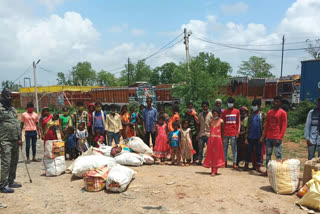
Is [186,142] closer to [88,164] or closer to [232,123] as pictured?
[232,123]

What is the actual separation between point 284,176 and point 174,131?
106 inches

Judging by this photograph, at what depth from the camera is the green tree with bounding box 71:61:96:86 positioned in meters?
65.8

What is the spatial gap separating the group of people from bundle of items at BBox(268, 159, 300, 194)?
81cm

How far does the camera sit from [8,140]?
443cm

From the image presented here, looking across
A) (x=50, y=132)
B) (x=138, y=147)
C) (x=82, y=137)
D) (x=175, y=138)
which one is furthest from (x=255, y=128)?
(x=50, y=132)

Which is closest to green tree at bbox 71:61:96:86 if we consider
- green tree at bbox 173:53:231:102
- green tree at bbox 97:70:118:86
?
green tree at bbox 97:70:118:86

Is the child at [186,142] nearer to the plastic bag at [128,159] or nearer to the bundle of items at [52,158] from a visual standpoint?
the plastic bag at [128,159]

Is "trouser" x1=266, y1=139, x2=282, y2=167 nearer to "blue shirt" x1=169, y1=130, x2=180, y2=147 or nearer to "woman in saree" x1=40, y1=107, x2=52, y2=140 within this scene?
"blue shirt" x1=169, y1=130, x2=180, y2=147

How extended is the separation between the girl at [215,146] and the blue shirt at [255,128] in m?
0.66

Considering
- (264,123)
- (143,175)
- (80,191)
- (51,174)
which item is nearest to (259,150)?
(264,123)

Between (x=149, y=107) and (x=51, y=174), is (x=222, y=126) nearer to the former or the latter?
(x=149, y=107)

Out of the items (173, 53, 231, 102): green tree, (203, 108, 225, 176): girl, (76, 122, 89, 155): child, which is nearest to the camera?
(203, 108, 225, 176): girl

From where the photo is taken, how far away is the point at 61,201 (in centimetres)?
415

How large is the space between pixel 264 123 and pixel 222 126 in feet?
3.12
